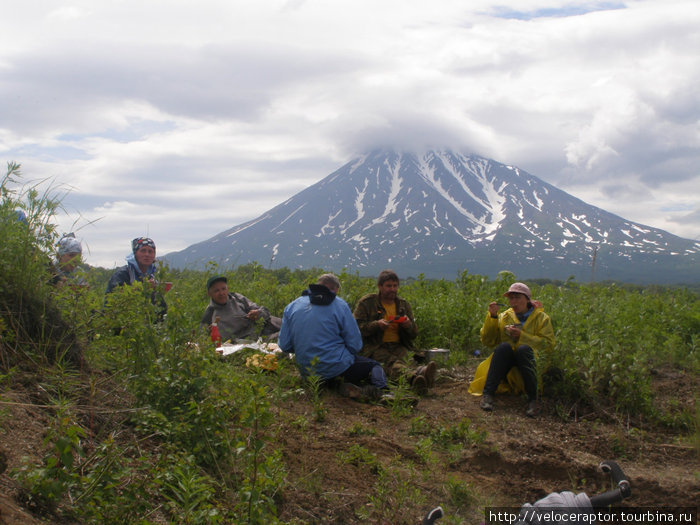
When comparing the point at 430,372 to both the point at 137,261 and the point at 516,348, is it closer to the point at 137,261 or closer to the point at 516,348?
the point at 516,348

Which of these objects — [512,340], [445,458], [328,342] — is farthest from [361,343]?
[445,458]

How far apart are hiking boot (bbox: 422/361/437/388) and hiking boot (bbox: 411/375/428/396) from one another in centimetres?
4

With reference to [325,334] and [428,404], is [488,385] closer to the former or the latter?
[428,404]

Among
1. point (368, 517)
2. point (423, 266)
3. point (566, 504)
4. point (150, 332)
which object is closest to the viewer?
point (566, 504)

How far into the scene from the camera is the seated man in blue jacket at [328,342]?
606cm

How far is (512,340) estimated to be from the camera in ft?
20.5

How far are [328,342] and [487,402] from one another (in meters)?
1.74

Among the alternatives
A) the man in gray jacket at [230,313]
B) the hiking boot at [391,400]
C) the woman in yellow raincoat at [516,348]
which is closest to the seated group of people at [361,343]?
the woman in yellow raincoat at [516,348]

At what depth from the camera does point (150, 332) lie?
3662mm

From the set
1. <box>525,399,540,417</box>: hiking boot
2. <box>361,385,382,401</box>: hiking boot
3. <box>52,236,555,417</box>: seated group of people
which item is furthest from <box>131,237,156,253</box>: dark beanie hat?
<box>525,399,540,417</box>: hiking boot

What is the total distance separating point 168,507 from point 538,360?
4161 millimetres

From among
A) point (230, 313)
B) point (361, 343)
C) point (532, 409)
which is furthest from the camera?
point (230, 313)

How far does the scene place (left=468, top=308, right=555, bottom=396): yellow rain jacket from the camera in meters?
6.00

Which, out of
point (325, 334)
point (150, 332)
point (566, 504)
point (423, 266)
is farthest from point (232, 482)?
point (423, 266)
